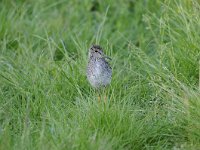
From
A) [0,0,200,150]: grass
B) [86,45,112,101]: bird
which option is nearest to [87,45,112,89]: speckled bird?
[86,45,112,101]: bird

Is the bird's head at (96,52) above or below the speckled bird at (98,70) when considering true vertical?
above

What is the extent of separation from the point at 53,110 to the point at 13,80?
758mm

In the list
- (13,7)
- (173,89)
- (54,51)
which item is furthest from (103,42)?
(173,89)

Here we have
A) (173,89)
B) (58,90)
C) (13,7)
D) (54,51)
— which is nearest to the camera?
(173,89)

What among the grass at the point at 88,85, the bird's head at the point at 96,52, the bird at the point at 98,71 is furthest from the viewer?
the bird's head at the point at 96,52

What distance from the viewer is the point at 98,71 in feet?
21.1

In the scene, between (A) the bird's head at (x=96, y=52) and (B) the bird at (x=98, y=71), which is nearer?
(B) the bird at (x=98, y=71)

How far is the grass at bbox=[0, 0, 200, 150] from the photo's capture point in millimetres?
5730

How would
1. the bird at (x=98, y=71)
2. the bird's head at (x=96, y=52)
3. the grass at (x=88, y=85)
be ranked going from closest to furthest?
the grass at (x=88, y=85)
the bird at (x=98, y=71)
the bird's head at (x=96, y=52)

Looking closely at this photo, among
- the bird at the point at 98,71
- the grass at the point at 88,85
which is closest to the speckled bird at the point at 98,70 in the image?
the bird at the point at 98,71

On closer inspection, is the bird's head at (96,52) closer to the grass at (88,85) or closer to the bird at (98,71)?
the bird at (98,71)

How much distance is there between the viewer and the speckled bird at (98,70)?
6422 millimetres

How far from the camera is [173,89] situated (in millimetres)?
6211

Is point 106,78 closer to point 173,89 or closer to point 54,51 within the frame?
point 173,89
